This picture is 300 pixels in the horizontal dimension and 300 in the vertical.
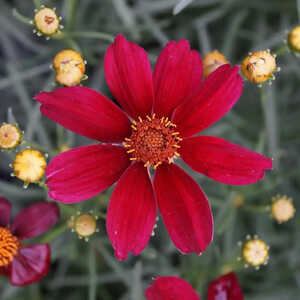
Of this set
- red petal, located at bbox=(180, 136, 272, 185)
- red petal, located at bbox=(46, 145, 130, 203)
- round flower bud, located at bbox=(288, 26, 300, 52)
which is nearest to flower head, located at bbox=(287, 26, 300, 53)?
round flower bud, located at bbox=(288, 26, 300, 52)

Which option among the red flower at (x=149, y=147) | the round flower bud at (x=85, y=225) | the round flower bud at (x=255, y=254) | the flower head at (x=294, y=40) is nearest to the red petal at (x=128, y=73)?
the red flower at (x=149, y=147)

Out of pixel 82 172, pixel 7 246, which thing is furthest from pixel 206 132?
pixel 7 246

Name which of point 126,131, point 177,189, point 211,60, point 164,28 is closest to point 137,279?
point 177,189

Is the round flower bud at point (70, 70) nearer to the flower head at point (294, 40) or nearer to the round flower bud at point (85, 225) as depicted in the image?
the round flower bud at point (85, 225)

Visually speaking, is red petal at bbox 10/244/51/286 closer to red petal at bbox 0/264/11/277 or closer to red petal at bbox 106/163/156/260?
red petal at bbox 0/264/11/277

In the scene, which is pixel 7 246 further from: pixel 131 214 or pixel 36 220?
pixel 131 214

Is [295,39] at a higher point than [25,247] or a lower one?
higher
